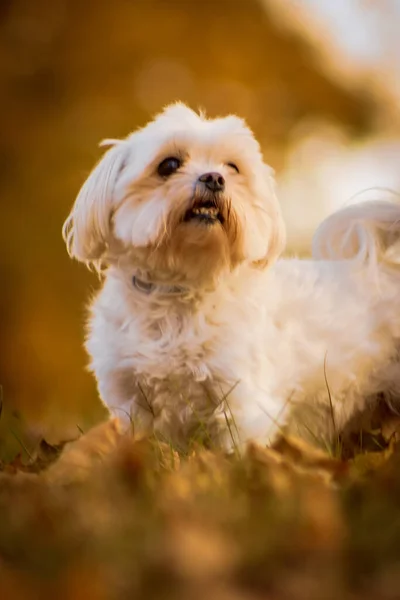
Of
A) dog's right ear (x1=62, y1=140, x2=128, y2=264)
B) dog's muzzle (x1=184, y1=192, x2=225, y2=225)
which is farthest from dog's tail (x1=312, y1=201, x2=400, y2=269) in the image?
dog's right ear (x1=62, y1=140, x2=128, y2=264)

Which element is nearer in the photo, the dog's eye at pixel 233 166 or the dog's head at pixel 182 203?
the dog's head at pixel 182 203

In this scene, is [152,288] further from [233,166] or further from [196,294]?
[233,166]

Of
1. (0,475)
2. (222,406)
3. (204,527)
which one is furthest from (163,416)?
(204,527)

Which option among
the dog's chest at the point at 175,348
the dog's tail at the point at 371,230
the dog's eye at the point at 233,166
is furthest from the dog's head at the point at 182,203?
the dog's tail at the point at 371,230

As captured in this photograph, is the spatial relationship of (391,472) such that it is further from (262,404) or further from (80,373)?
(80,373)

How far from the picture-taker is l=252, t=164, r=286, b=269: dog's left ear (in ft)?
9.15

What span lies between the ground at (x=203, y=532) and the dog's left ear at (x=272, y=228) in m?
1.40

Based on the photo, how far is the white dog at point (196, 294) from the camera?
254 cm

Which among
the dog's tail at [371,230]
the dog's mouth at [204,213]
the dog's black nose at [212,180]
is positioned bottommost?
the dog's mouth at [204,213]

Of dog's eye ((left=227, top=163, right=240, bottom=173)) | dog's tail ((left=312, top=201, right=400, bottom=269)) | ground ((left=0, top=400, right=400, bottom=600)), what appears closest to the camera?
ground ((left=0, top=400, right=400, bottom=600))

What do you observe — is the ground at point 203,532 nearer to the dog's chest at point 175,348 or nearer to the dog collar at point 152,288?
the dog's chest at point 175,348

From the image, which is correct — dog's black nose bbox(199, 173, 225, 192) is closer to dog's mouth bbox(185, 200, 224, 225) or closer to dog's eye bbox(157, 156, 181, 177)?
dog's mouth bbox(185, 200, 224, 225)

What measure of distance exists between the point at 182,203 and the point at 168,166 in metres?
0.22

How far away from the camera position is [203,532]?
1.12 m
